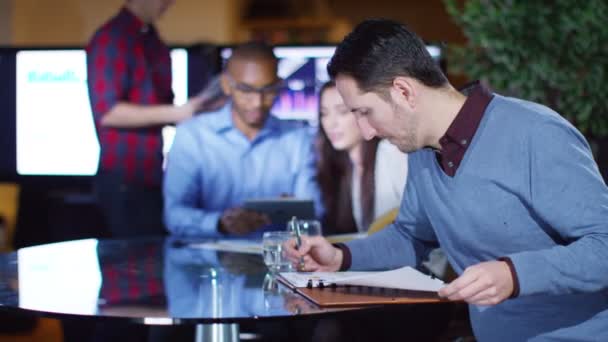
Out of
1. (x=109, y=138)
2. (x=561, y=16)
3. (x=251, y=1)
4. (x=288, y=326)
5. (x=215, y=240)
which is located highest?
(x=251, y=1)

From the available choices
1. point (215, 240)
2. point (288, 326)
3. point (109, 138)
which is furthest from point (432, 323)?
point (109, 138)

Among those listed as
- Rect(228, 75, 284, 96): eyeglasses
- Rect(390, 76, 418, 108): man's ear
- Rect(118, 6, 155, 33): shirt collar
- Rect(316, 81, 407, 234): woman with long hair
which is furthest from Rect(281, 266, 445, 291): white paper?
Rect(118, 6, 155, 33): shirt collar

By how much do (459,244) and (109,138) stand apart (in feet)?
8.47

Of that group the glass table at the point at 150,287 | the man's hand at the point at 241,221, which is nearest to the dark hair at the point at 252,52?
the man's hand at the point at 241,221

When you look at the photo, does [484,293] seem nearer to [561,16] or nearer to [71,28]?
[561,16]

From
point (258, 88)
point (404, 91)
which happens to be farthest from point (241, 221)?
point (404, 91)

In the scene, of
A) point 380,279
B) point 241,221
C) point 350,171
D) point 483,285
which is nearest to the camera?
point 483,285

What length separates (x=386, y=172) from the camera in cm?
357

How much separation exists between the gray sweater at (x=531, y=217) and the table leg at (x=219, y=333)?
520 mm

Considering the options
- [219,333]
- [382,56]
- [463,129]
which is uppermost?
[382,56]

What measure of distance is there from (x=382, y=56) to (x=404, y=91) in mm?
78

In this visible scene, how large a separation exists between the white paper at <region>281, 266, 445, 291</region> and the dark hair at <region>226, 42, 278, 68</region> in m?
2.01

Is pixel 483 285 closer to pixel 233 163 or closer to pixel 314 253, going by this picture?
pixel 314 253

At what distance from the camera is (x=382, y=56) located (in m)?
1.59
